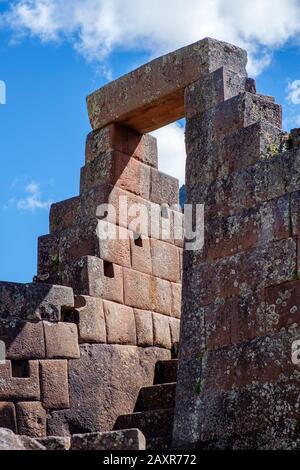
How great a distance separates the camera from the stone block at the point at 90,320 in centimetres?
1216

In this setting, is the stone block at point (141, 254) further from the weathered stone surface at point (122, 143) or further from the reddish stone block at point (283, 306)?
the reddish stone block at point (283, 306)

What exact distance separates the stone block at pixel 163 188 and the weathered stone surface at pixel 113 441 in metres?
7.32

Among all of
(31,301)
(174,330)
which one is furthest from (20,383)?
(174,330)

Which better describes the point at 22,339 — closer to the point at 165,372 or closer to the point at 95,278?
the point at 95,278

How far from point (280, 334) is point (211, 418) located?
111 centimetres

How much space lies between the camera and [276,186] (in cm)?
1067

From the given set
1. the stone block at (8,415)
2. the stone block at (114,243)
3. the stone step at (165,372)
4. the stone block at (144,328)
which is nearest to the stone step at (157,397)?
the stone step at (165,372)

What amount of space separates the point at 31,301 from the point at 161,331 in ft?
8.61

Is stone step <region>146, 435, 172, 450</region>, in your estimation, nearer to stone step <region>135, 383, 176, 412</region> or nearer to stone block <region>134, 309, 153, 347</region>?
stone step <region>135, 383, 176, 412</region>

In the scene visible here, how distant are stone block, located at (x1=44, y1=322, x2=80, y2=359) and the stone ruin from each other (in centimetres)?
2

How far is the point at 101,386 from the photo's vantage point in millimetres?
12141

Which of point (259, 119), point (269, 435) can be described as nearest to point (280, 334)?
point (269, 435)

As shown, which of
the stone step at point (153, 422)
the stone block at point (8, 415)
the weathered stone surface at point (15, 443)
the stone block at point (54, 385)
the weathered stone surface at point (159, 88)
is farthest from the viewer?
the weathered stone surface at point (159, 88)
